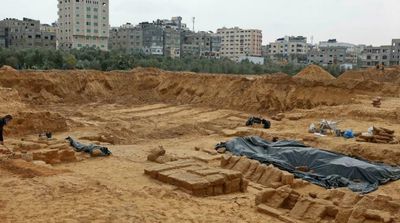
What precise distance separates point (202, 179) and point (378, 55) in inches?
2744

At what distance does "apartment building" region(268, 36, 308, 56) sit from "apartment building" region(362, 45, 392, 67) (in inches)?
1165

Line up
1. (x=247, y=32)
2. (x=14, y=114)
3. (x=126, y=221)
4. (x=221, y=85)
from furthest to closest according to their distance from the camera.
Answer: (x=247, y=32) < (x=221, y=85) < (x=14, y=114) < (x=126, y=221)

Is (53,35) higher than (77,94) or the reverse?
higher

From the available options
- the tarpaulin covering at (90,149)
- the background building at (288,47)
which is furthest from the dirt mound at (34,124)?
the background building at (288,47)

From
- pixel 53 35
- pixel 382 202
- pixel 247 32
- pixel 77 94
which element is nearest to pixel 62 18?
pixel 53 35

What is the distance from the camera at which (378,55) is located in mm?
72375

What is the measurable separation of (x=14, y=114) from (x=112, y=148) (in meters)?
5.62

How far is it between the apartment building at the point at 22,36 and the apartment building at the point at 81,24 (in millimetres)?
5830

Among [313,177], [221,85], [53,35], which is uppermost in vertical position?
[53,35]

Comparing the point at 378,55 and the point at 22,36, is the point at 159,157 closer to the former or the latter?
the point at 22,36

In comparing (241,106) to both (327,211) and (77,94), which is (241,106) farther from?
(327,211)

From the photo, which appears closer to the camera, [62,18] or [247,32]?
[62,18]

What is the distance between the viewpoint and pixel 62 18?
81000mm

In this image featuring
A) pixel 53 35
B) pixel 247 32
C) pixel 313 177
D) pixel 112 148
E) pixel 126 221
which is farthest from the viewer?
pixel 247 32
